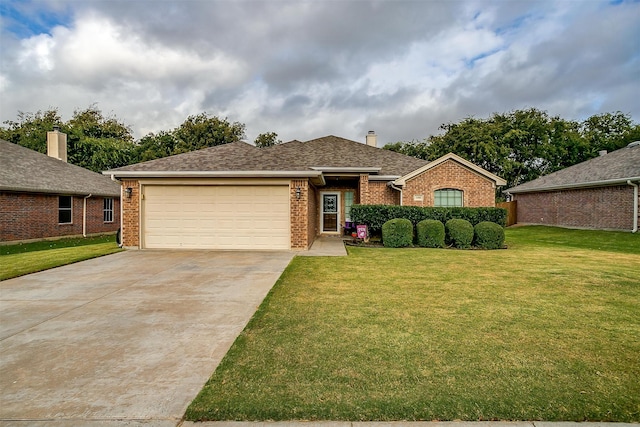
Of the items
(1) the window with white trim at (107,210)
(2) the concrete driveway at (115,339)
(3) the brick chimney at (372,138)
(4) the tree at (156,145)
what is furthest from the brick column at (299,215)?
(4) the tree at (156,145)

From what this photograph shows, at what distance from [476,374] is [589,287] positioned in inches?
194

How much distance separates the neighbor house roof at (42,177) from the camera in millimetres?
13779

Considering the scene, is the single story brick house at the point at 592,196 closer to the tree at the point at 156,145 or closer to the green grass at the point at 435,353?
the green grass at the point at 435,353

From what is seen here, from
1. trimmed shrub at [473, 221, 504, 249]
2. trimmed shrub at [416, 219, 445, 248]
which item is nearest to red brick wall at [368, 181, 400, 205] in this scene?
trimmed shrub at [416, 219, 445, 248]

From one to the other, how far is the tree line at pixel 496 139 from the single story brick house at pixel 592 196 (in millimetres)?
11678

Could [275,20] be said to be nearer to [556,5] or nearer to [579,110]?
[556,5]

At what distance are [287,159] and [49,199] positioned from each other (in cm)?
1114

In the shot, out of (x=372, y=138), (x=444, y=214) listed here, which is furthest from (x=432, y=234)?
(x=372, y=138)

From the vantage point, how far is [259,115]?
30.7m

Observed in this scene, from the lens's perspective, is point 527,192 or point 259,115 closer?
point 527,192

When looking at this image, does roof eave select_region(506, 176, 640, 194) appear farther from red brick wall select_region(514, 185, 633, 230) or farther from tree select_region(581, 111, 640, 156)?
tree select_region(581, 111, 640, 156)

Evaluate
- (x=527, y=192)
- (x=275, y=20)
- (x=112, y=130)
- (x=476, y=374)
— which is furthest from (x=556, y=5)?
(x=112, y=130)

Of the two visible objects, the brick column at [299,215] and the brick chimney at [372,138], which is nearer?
the brick column at [299,215]

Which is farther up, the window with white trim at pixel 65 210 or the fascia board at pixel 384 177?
the fascia board at pixel 384 177
